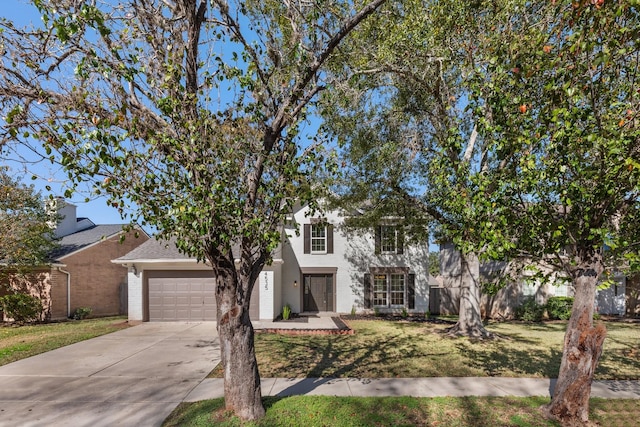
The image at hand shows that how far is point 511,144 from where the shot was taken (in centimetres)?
491

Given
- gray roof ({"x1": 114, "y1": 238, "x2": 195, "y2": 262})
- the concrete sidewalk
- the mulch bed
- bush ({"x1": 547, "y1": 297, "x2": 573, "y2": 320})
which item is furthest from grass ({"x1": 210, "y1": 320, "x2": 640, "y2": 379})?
gray roof ({"x1": 114, "y1": 238, "x2": 195, "y2": 262})

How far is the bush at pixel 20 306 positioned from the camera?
14.2m

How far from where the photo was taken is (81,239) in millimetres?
18859

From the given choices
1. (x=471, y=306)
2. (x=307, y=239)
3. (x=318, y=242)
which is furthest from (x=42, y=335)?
(x=471, y=306)

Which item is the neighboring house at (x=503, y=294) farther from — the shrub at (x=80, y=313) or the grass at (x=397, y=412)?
the shrub at (x=80, y=313)

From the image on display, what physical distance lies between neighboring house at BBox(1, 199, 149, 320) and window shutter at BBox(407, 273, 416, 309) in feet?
41.8

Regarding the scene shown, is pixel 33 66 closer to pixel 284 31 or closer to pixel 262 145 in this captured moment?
pixel 262 145

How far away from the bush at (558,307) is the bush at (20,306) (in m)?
23.5

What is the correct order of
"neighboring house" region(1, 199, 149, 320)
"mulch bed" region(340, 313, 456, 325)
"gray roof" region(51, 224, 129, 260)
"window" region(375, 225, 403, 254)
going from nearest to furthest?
1. "mulch bed" region(340, 313, 456, 325)
2. "neighboring house" region(1, 199, 149, 320)
3. "window" region(375, 225, 403, 254)
4. "gray roof" region(51, 224, 129, 260)

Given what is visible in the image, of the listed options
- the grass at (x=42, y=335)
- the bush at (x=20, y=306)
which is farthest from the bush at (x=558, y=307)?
the bush at (x=20, y=306)

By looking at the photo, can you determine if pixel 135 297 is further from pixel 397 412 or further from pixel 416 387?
pixel 397 412

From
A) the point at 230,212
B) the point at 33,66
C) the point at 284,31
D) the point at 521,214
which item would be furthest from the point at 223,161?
the point at 521,214

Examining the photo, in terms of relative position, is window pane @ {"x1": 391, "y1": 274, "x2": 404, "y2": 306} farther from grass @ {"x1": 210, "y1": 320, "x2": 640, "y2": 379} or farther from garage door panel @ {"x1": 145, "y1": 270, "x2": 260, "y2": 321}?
garage door panel @ {"x1": 145, "y1": 270, "x2": 260, "y2": 321}

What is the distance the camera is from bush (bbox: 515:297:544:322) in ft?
54.3
